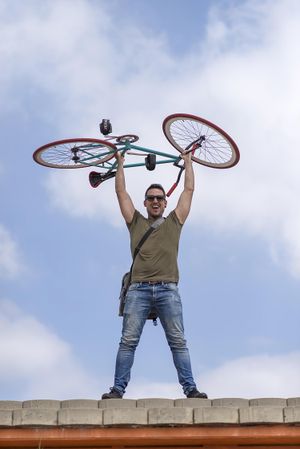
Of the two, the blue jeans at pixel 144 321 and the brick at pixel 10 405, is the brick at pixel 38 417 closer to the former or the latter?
the brick at pixel 10 405

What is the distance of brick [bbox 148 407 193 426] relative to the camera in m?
8.18

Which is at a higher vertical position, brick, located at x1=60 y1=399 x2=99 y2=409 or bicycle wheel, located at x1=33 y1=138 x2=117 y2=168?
bicycle wheel, located at x1=33 y1=138 x2=117 y2=168

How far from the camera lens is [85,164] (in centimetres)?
1191

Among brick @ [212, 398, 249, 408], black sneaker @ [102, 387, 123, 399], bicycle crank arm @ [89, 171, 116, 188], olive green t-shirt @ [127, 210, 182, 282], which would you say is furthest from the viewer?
bicycle crank arm @ [89, 171, 116, 188]

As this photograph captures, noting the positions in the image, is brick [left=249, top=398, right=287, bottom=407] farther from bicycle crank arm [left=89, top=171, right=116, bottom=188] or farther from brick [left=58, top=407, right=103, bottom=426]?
bicycle crank arm [left=89, top=171, right=116, bottom=188]

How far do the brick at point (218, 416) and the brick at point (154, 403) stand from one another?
3.35 ft

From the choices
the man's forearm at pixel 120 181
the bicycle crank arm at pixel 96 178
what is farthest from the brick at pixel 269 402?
the bicycle crank arm at pixel 96 178

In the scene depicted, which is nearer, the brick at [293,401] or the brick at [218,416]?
the brick at [218,416]

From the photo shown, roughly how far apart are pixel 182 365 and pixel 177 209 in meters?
1.74

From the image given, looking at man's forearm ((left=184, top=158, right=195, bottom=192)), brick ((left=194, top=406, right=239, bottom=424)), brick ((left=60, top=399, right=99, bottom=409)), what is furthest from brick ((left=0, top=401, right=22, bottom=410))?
man's forearm ((left=184, top=158, right=195, bottom=192))

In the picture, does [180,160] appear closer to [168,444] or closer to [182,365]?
[182,365]

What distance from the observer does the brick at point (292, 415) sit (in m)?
8.16

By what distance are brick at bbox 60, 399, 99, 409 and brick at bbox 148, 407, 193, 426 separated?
112cm

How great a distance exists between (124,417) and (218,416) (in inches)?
31.4
